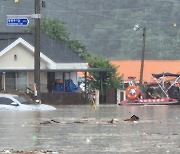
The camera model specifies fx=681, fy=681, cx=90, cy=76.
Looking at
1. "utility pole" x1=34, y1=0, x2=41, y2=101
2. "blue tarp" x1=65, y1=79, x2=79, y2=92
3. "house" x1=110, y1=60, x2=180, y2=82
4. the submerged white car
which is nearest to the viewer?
the submerged white car

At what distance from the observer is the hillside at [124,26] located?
318ft

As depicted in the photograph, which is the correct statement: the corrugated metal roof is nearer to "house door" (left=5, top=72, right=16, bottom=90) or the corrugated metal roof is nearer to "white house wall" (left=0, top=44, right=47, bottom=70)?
"white house wall" (left=0, top=44, right=47, bottom=70)

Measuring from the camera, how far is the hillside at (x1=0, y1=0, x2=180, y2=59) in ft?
318

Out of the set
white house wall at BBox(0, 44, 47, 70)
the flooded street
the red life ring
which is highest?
white house wall at BBox(0, 44, 47, 70)

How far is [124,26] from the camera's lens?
336 feet

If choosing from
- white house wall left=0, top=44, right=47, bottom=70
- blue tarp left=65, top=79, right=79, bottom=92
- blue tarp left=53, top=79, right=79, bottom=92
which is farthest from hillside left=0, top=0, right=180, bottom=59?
blue tarp left=53, top=79, right=79, bottom=92

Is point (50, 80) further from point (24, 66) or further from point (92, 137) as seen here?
point (92, 137)

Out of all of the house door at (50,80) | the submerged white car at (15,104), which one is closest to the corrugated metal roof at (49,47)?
the house door at (50,80)

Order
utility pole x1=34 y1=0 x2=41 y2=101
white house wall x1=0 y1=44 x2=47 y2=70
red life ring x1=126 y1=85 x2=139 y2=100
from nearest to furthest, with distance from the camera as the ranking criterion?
utility pole x1=34 y1=0 x2=41 y2=101 < red life ring x1=126 y1=85 x2=139 y2=100 < white house wall x1=0 y1=44 x2=47 y2=70

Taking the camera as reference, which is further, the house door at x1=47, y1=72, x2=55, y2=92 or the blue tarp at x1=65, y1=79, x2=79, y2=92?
the house door at x1=47, y1=72, x2=55, y2=92

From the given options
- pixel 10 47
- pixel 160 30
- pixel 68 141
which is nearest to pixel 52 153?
pixel 68 141

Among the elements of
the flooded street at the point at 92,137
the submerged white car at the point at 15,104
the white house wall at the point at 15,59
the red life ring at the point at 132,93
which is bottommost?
the red life ring at the point at 132,93

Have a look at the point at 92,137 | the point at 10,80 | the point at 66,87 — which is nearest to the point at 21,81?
the point at 10,80

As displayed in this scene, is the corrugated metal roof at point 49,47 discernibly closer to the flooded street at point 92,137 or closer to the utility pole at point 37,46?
the utility pole at point 37,46
